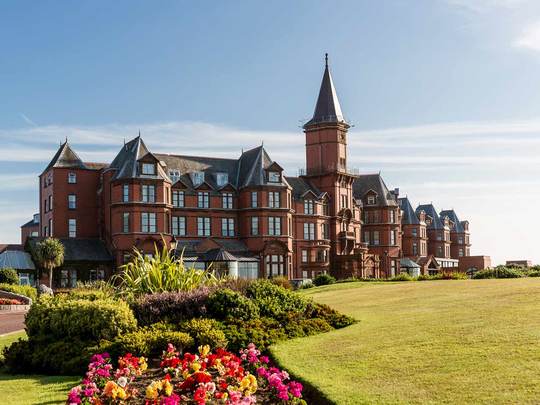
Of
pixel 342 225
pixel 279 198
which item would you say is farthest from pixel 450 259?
pixel 279 198

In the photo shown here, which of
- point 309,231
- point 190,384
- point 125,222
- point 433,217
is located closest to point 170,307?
point 190,384

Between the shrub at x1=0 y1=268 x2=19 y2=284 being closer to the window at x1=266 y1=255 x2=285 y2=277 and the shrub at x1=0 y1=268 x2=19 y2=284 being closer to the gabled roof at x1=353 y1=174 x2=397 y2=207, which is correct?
the window at x1=266 y1=255 x2=285 y2=277

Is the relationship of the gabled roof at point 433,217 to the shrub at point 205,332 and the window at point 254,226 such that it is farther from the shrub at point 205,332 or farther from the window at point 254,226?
the shrub at point 205,332

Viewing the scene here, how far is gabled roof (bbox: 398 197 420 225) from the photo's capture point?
106m

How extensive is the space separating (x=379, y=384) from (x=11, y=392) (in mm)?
7743

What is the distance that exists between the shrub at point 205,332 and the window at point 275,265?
5165cm

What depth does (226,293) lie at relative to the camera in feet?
67.5

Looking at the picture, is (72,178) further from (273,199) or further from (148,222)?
(273,199)

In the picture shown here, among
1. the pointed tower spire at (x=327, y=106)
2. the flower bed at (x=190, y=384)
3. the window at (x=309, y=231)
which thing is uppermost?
the pointed tower spire at (x=327, y=106)

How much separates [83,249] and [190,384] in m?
55.9

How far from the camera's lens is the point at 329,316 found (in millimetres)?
21328

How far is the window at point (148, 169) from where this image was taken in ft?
216

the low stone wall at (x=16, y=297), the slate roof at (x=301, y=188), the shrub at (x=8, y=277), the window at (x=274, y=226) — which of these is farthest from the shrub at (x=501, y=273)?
the shrub at (x=8, y=277)

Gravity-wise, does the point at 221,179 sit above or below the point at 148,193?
above
